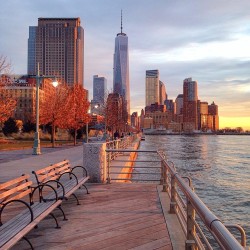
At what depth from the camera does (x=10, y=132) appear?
7212cm

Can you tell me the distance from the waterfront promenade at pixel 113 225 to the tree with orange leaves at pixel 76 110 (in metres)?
33.9

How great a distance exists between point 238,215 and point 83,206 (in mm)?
10088

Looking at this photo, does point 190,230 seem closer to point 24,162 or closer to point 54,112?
point 24,162

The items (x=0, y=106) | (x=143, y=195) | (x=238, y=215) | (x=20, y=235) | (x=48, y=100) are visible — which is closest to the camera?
(x=20, y=235)

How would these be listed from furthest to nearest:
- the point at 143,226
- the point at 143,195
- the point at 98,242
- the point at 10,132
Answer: the point at 10,132, the point at 143,195, the point at 143,226, the point at 98,242

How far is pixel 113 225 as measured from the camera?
23.7 feet

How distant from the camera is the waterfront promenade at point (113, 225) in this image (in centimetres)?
609

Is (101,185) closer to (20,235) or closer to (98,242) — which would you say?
(98,242)

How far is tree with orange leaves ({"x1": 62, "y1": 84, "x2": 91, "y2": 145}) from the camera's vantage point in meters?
44.1

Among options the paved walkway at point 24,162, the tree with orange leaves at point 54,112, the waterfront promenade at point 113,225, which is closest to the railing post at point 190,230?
the waterfront promenade at point 113,225

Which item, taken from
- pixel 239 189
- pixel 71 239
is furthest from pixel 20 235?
pixel 239 189

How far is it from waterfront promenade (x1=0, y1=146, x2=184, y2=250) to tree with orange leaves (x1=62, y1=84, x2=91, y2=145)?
A: 33903 millimetres

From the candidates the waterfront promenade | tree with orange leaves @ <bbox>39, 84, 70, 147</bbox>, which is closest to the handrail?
the waterfront promenade

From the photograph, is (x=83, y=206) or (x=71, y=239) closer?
(x=71, y=239)
